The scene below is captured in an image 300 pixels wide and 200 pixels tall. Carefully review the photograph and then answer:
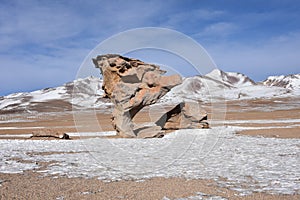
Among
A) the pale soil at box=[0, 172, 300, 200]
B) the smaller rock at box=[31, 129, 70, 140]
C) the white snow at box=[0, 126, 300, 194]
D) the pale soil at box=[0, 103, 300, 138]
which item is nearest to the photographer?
the pale soil at box=[0, 172, 300, 200]

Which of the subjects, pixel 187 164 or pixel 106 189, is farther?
pixel 187 164

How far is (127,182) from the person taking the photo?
10461 mm

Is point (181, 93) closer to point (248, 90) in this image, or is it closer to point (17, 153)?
point (248, 90)

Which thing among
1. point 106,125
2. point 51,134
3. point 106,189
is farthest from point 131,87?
point 106,125

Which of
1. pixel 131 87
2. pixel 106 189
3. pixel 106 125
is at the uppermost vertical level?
pixel 131 87

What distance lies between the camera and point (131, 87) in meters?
27.1

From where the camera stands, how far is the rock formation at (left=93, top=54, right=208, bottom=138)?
2684 centimetres

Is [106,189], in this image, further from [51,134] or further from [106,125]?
[106,125]

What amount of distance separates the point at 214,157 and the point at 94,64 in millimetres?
18250

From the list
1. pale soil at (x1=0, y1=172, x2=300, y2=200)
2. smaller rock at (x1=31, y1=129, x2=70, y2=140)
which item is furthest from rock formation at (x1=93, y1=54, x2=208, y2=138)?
pale soil at (x1=0, y1=172, x2=300, y2=200)

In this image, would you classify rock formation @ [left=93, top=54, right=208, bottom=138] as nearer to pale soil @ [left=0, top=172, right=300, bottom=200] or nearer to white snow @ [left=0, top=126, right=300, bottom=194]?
white snow @ [left=0, top=126, right=300, bottom=194]

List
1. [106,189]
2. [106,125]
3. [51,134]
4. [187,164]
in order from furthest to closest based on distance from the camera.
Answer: [106,125] < [51,134] < [187,164] < [106,189]

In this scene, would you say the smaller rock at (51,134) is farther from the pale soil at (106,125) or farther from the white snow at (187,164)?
the pale soil at (106,125)

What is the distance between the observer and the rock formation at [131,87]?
26.8 m
